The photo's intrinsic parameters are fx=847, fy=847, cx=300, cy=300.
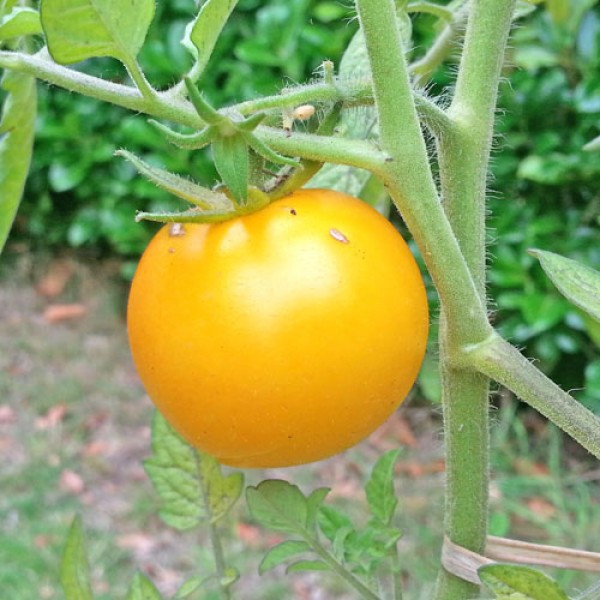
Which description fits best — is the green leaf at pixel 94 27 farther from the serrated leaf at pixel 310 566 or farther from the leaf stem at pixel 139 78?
the serrated leaf at pixel 310 566

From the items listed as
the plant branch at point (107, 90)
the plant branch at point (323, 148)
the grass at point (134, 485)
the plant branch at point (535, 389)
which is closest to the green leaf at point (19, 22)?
the plant branch at point (107, 90)

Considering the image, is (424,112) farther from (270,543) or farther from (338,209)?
(270,543)

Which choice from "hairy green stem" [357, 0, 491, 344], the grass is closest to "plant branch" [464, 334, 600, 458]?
"hairy green stem" [357, 0, 491, 344]

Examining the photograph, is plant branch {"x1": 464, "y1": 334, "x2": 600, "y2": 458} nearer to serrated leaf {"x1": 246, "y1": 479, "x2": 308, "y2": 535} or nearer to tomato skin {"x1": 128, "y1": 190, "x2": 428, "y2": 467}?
tomato skin {"x1": 128, "y1": 190, "x2": 428, "y2": 467}

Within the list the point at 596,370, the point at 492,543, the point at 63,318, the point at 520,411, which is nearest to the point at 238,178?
the point at 492,543

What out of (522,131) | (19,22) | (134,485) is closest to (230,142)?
(19,22)

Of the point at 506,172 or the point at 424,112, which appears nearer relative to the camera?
the point at 424,112
